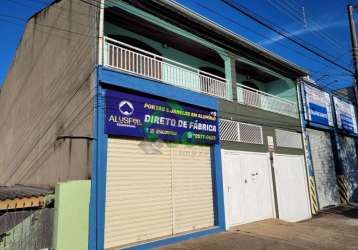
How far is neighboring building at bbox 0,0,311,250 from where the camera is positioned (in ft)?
25.1

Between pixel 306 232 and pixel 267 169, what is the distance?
3.10 metres

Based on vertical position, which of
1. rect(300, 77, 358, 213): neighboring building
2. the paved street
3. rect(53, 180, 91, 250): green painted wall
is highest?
rect(300, 77, 358, 213): neighboring building

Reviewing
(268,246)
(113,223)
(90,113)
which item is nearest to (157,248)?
(113,223)

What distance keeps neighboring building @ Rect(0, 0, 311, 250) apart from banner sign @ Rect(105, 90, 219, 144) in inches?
1.2

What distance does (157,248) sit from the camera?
7781 mm

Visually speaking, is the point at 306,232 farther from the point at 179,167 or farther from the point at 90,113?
the point at 90,113

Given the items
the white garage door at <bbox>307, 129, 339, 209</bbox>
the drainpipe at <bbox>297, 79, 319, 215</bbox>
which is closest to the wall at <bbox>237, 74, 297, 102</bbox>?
the drainpipe at <bbox>297, 79, 319, 215</bbox>

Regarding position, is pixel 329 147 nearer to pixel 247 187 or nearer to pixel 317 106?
pixel 317 106

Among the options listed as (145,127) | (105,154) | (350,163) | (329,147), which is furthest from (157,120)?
(350,163)

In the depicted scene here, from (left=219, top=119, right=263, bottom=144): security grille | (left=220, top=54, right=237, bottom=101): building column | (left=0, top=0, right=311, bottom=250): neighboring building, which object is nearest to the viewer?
(left=0, top=0, right=311, bottom=250): neighboring building

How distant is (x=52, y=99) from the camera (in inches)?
401

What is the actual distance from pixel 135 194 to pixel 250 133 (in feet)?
20.0

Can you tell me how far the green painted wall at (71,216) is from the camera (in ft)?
20.9

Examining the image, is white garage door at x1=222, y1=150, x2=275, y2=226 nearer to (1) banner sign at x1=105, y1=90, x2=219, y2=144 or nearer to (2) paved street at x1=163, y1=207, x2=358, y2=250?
(2) paved street at x1=163, y1=207, x2=358, y2=250
